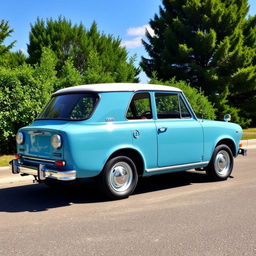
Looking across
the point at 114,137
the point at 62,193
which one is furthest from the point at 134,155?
the point at 62,193

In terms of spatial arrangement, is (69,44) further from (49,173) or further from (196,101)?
(49,173)

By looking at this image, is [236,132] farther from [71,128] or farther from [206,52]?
[206,52]

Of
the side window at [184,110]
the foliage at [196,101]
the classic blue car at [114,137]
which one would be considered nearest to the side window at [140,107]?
the classic blue car at [114,137]

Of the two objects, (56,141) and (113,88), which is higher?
(113,88)

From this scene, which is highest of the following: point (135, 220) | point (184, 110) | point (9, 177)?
point (184, 110)

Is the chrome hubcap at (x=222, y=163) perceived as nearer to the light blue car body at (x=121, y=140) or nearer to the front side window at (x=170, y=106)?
the light blue car body at (x=121, y=140)

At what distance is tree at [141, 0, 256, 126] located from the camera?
1015 inches

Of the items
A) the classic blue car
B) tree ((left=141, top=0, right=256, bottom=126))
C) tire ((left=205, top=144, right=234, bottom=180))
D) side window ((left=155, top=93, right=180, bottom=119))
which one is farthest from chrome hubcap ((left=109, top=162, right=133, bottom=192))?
tree ((left=141, top=0, right=256, bottom=126))

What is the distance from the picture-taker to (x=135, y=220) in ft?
16.4

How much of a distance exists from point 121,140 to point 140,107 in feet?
3.75

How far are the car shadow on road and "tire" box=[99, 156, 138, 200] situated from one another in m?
0.27

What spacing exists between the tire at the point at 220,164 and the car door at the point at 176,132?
47cm

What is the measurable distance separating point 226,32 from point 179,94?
21498 mm

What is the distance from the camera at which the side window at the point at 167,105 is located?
6.82 meters
